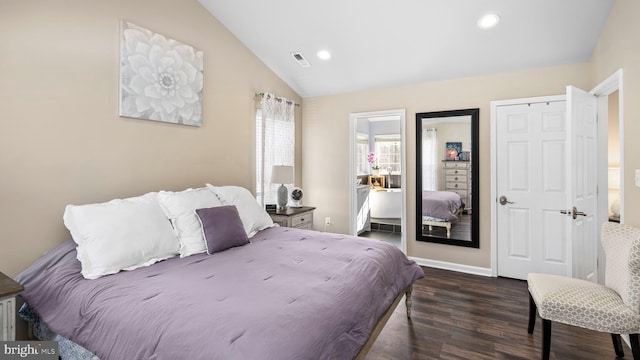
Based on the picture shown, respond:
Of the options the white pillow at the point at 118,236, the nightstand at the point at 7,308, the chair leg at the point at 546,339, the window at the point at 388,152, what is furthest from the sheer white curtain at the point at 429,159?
the nightstand at the point at 7,308

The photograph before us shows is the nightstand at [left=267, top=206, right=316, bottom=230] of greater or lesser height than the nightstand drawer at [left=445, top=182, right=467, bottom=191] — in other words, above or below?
below

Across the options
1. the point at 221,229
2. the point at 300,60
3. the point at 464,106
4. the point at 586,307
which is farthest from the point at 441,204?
the point at 221,229

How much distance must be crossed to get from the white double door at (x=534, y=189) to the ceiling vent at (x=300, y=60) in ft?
7.81

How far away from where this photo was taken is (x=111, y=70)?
2.50 metres

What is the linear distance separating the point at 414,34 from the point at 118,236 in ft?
10.6

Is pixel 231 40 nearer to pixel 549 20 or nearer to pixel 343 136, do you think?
pixel 343 136

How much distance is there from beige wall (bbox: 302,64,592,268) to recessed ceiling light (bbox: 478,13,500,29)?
821 millimetres

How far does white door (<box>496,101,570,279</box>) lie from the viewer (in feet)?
11.3

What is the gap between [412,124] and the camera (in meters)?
4.15

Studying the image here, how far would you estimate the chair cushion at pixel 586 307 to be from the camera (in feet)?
6.04

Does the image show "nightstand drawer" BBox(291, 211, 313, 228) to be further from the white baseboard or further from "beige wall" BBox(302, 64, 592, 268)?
the white baseboard

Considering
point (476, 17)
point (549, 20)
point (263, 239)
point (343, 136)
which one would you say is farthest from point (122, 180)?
point (549, 20)

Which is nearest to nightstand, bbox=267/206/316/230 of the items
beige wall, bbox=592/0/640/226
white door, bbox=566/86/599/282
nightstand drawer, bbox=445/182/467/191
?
nightstand drawer, bbox=445/182/467/191

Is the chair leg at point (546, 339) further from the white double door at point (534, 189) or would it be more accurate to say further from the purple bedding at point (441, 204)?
the purple bedding at point (441, 204)
